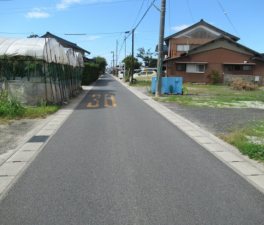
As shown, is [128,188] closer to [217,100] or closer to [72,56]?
[217,100]

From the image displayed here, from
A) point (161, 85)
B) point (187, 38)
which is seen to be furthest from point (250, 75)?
point (161, 85)

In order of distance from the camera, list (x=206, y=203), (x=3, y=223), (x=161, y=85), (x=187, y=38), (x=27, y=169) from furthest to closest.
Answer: (x=187, y=38), (x=161, y=85), (x=27, y=169), (x=206, y=203), (x=3, y=223)

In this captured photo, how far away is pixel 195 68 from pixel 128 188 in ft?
93.9

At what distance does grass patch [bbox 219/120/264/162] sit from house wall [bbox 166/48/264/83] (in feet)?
76.3

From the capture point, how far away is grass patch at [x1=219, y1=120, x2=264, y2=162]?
5078 mm

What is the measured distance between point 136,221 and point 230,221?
1097mm

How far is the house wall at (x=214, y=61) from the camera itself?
98.3 feet

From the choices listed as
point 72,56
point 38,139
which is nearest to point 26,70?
point 38,139

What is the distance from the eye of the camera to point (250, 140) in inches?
240

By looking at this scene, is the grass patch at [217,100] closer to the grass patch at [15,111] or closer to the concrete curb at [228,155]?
the concrete curb at [228,155]

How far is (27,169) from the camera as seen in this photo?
14.0ft

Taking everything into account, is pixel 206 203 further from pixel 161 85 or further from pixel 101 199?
pixel 161 85

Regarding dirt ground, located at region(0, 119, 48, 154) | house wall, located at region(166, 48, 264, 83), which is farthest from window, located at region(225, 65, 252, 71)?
dirt ground, located at region(0, 119, 48, 154)

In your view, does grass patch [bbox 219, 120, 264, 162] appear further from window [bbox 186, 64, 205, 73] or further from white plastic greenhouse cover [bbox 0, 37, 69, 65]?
window [bbox 186, 64, 205, 73]
